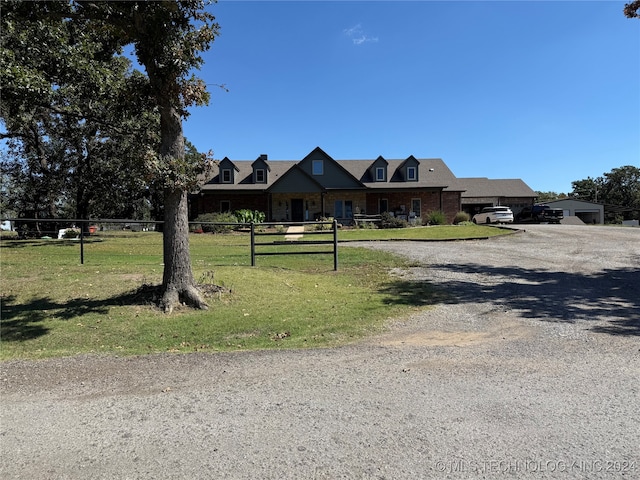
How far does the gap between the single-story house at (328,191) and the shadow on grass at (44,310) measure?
2519 centimetres

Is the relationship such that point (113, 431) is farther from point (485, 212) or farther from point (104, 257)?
point (485, 212)

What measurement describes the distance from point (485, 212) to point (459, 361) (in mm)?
34092

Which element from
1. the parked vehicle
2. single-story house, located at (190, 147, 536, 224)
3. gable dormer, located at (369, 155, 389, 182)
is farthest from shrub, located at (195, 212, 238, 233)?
the parked vehicle

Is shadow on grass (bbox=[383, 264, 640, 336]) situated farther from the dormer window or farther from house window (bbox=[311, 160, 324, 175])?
the dormer window

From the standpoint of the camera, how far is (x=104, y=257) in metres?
14.0

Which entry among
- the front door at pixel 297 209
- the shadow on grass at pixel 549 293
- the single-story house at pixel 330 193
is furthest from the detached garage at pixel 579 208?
the shadow on grass at pixel 549 293

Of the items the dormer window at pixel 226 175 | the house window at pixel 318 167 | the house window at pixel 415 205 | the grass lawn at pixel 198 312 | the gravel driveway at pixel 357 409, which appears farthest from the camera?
the dormer window at pixel 226 175

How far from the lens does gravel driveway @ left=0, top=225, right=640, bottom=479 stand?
290 cm

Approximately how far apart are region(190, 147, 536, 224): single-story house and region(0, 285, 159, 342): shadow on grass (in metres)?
25.2

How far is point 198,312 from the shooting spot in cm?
757

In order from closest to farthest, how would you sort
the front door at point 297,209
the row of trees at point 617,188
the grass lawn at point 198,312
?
the grass lawn at point 198,312
the front door at point 297,209
the row of trees at point 617,188

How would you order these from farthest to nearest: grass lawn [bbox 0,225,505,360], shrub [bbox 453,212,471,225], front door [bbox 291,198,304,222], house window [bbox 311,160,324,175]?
front door [bbox 291,198,304,222] → house window [bbox 311,160,324,175] → shrub [bbox 453,212,471,225] → grass lawn [bbox 0,225,505,360]

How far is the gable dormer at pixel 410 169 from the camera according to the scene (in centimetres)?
3622

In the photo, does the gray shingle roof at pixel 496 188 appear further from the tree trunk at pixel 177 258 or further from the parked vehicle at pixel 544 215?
the tree trunk at pixel 177 258
